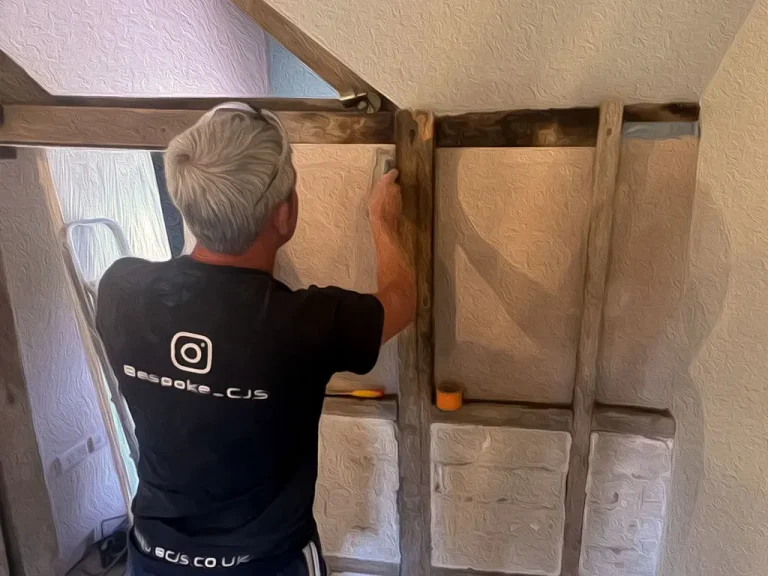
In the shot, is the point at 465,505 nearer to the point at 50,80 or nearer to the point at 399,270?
the point at 399,270

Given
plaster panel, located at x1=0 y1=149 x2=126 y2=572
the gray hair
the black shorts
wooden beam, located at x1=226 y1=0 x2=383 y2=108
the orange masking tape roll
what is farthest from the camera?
plaster panel, located at x1=0 y1=149 x2=126 y2=572

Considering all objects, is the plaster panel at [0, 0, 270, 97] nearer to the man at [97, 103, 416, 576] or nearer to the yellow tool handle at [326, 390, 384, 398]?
the man at [97, 103, 416, 576]

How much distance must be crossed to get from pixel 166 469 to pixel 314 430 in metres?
0.28

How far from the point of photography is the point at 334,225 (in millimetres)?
1653

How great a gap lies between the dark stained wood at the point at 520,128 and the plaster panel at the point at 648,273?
11 cm

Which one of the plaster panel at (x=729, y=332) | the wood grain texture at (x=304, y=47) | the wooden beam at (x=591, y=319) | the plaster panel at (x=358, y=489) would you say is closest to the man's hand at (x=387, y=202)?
the wood grain texture at (x=304, y=47)

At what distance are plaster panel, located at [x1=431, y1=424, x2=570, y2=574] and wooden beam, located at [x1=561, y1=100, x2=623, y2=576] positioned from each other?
1.2 inches

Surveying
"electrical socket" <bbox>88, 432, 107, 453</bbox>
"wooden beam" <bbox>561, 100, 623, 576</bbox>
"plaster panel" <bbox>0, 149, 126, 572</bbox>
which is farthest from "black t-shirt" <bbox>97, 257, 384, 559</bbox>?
"electrical socket" <bbox>88, 432, 107, 453</bbox>

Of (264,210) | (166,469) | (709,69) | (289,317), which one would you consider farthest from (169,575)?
(709,69)

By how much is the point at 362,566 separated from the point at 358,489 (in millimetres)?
264

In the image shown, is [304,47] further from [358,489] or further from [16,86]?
[358,489]

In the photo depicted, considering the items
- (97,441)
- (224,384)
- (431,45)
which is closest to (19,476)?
(97,441)

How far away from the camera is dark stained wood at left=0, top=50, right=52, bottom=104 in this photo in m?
1.59

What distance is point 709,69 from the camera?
52.5 inches
